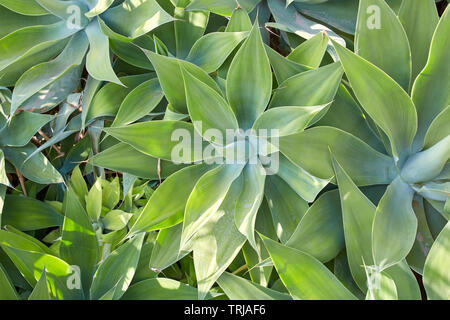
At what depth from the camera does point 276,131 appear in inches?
27.0

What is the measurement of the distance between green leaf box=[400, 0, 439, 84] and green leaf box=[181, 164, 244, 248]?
370mm

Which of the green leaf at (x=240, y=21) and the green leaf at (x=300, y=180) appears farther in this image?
the green leaf at (x=240, y=21)

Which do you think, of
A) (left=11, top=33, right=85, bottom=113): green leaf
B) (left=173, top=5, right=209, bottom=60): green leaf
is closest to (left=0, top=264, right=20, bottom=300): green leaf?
(left=11, top=33, right=85, bottom=113): green leaf

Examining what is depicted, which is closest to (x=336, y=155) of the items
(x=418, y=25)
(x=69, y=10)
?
(x=418, y=25)

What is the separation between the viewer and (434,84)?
73 cm

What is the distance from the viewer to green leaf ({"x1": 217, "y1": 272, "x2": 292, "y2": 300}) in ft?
2.18

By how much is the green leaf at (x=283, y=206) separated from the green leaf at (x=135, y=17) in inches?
14.2

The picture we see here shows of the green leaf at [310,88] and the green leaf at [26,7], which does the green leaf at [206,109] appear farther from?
the green leaf at [26,7]

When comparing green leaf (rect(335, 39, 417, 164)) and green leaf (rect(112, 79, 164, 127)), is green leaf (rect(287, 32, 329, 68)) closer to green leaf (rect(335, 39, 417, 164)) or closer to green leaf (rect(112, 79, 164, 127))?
green leaf (rect(335, 39, 417, 164))

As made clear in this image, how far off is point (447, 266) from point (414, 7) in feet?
1.45

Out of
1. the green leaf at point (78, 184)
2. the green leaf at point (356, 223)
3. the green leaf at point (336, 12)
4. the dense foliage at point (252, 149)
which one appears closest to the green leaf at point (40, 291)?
the dense foliage at point (252, 149)

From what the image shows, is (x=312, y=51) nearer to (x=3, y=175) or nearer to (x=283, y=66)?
(x=283, y=66)

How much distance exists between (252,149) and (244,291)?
0.23 metres

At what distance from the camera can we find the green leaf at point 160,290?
78 centimetres
